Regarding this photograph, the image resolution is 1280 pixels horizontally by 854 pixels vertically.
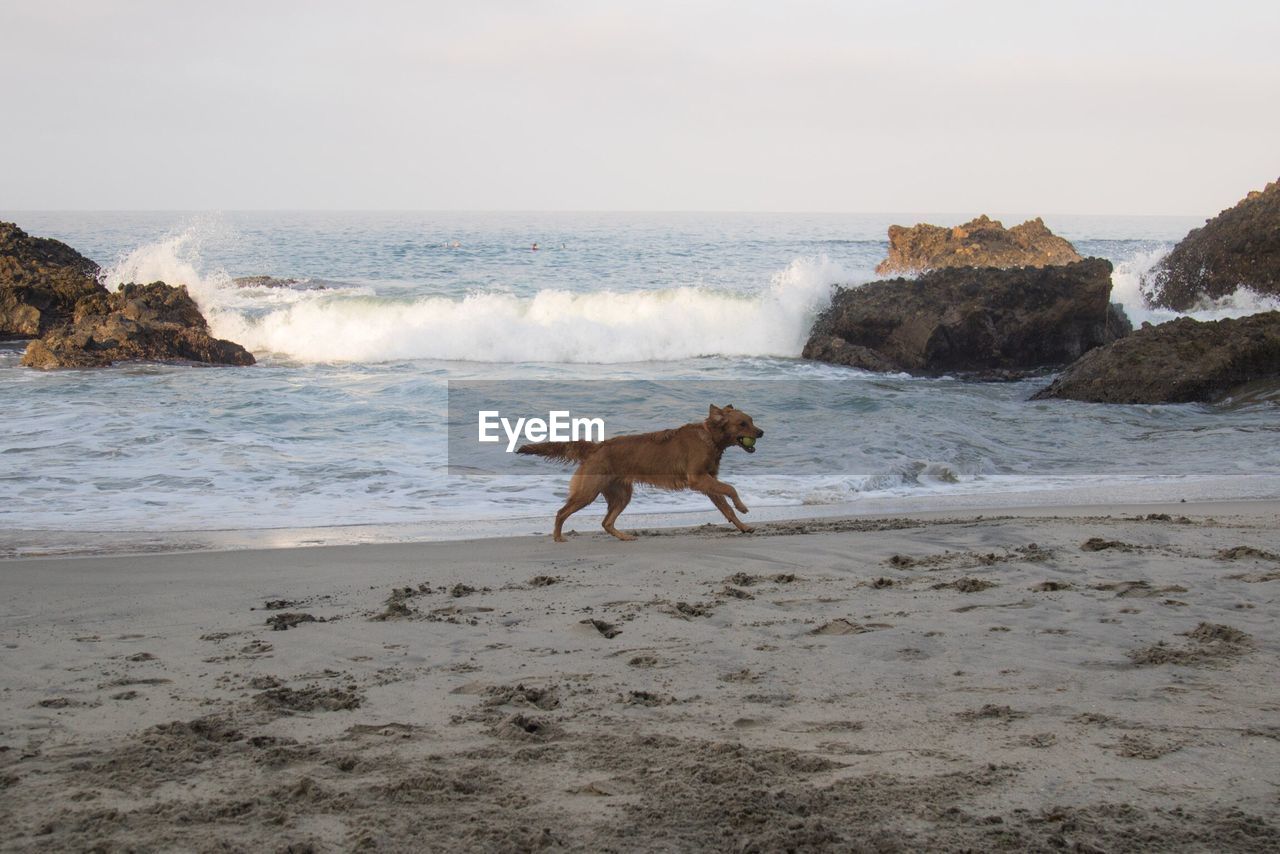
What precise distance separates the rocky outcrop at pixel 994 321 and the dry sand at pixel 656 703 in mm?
11940

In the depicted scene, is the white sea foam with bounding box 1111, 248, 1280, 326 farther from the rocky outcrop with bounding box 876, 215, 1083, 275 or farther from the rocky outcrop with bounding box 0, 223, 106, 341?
the rocky outcrop with bounding box 0, 223, 106, 341

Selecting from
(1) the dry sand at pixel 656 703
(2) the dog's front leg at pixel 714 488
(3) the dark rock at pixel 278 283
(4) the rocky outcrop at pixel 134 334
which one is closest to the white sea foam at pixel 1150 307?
(2) the dog's front leg at pixel 714 488

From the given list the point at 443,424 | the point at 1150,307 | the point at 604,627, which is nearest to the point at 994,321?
the point at 1150,307

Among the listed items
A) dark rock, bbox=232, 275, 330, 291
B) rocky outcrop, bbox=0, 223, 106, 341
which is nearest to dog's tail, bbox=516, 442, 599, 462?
rocky outcrop, bbox=0, 223, 106, 341

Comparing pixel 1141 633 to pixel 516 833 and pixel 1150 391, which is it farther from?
pixel 1150 391

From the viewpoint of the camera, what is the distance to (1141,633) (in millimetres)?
4465

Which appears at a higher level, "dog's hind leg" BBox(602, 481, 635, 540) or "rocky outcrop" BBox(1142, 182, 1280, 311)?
"rocky outcrop" BBox(1142, 182, 1280, 311)

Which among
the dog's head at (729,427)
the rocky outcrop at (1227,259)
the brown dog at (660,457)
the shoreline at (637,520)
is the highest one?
the rocky outcrop at (1227,259)

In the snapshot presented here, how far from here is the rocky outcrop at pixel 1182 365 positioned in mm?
14289

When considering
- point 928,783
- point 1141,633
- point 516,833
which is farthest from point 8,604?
point 1141,633

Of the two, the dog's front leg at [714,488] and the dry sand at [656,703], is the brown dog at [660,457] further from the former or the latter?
the dry sand at [656,703]

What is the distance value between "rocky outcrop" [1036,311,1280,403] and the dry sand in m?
8.84

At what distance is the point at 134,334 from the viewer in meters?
17.2

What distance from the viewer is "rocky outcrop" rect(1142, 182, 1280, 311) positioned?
20.6 meters
